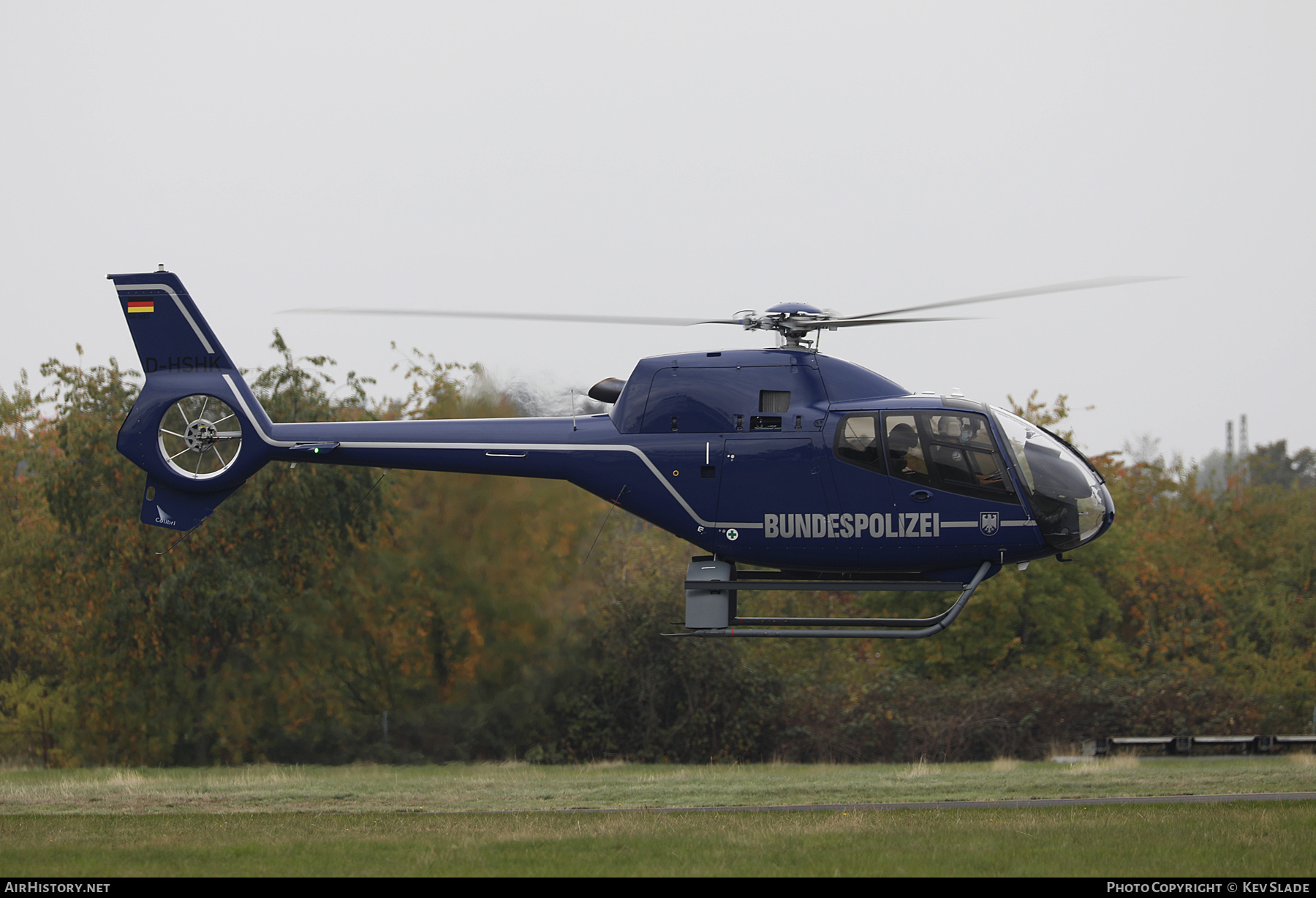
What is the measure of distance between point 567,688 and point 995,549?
15.7 metres

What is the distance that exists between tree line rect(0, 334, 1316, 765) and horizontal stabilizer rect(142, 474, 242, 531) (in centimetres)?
807

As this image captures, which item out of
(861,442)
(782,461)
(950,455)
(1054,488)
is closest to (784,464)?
(782,461)

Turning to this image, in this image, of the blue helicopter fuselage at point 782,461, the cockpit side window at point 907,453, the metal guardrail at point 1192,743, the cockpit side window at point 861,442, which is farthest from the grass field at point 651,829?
the metal guardrail at point 1192,743

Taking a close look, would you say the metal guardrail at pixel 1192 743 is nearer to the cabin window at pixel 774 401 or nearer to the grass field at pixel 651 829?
the grass field at pixel 651 829

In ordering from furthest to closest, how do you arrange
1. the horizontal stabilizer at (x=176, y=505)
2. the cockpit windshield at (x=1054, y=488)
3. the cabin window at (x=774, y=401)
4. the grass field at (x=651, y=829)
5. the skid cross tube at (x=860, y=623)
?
the horizontal stabilizer at (x=176, y=505)
the cabin window at (x=774, y=401)
the cockpit windshield at (x=1054, y=488)
the skid cross tube at (x=860, y=623)
the grass field at (x=651, y=829)

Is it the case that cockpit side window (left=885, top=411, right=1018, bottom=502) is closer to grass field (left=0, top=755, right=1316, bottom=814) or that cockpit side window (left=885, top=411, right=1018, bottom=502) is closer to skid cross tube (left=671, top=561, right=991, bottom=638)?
skid cross tube (left=671, top=561, right=991, bottom=638)

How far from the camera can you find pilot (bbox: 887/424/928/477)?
46.5 ft

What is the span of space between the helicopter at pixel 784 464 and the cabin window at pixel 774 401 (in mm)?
18

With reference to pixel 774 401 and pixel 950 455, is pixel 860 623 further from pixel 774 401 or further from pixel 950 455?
pixel 774 401

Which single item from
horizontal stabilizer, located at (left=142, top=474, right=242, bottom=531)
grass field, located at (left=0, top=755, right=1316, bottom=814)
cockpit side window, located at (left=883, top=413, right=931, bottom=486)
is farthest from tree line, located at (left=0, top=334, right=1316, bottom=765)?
cockpit side window, located at (left=883, top=413, right=931, bottom=486)

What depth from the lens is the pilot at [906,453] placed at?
14.2 metres

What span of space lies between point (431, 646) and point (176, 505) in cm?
1086

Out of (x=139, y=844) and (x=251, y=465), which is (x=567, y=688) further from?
(x=139, y=844)

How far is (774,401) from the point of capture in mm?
14836
